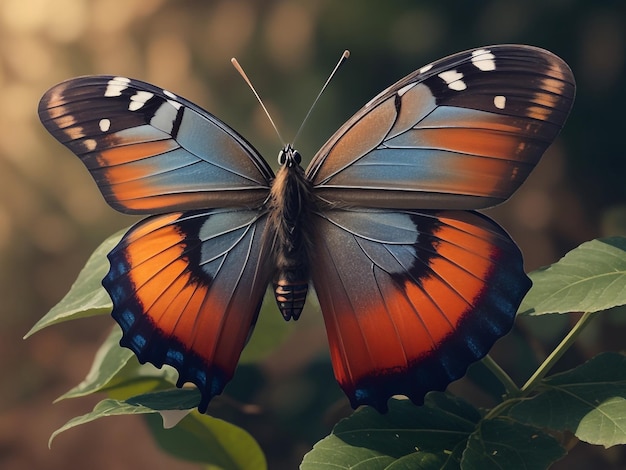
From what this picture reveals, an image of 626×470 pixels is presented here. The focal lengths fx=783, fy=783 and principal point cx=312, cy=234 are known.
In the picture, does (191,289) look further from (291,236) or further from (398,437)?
(398,437)

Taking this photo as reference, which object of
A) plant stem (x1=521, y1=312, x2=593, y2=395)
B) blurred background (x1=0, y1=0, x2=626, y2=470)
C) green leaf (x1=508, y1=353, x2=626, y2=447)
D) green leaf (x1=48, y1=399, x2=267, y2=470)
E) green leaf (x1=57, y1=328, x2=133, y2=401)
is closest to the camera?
green leaf (x1=508, y1=353, x2=626, y2=447)

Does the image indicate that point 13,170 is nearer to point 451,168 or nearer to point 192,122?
point 192,122

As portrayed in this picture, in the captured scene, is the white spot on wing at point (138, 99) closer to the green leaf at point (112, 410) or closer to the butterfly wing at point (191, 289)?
the butterfly wing at point (191, 289)

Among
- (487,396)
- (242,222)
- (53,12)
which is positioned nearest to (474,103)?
(242,222)

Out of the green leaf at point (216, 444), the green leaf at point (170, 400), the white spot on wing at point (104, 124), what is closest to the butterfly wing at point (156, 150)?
the white spot on wing at point (104, 124)

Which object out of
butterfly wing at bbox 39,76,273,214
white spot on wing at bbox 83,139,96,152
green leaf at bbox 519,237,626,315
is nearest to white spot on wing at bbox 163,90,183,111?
butterfly wing at bbox 39,76,273,214

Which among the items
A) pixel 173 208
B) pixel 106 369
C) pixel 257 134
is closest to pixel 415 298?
pixel 173 208

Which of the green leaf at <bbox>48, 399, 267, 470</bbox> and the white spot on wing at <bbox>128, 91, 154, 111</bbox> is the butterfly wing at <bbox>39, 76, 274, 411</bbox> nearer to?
the white spot on wing at <bbox>128, 91, 154, 111</bbox>
